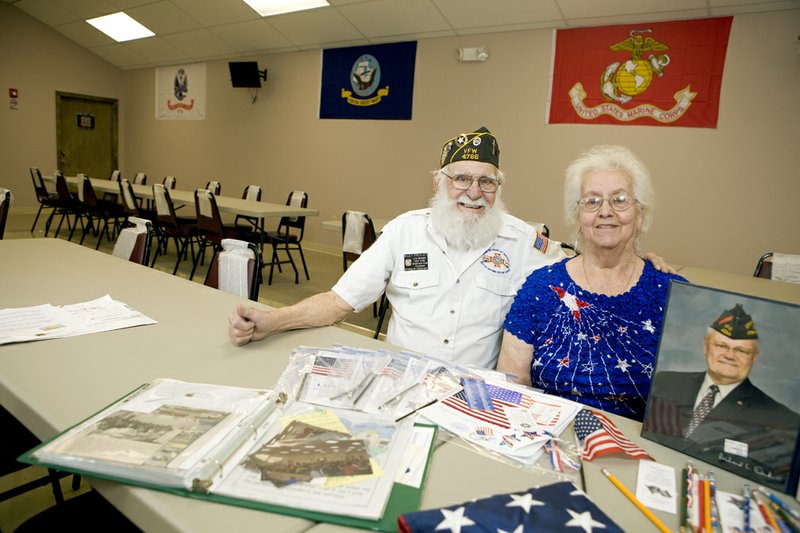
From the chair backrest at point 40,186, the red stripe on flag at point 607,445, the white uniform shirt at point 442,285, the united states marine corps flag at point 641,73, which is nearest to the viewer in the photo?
the red stripe on flag at point 607,445

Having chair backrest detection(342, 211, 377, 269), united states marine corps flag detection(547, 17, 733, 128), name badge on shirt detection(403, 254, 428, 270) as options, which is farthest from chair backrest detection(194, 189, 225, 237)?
united states marine corps flag detection(547, 17, 733, 128)

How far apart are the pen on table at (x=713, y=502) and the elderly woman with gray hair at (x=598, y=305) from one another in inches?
22.8

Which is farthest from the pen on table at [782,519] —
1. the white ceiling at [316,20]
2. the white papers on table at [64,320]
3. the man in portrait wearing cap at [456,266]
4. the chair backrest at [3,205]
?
the white ceiling at [316,20]

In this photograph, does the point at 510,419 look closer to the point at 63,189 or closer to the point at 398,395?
the point at 398,395

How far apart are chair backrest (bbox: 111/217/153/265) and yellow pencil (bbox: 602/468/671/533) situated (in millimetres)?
2599

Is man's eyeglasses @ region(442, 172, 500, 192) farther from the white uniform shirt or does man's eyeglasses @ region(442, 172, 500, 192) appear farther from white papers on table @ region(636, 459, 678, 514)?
white papers on table @ region(636, 459, 678, 514)

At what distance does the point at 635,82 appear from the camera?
5156 mm

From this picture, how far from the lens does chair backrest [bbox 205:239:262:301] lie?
7.18 ft

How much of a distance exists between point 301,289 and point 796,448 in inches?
192

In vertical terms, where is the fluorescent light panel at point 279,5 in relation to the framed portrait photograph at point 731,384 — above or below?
above

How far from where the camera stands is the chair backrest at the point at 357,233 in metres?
4.25

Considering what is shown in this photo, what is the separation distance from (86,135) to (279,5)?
6.73 m

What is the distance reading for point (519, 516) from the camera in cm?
72

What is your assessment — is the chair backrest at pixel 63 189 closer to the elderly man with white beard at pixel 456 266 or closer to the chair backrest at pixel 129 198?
the chair backrest at pixel 129 198
